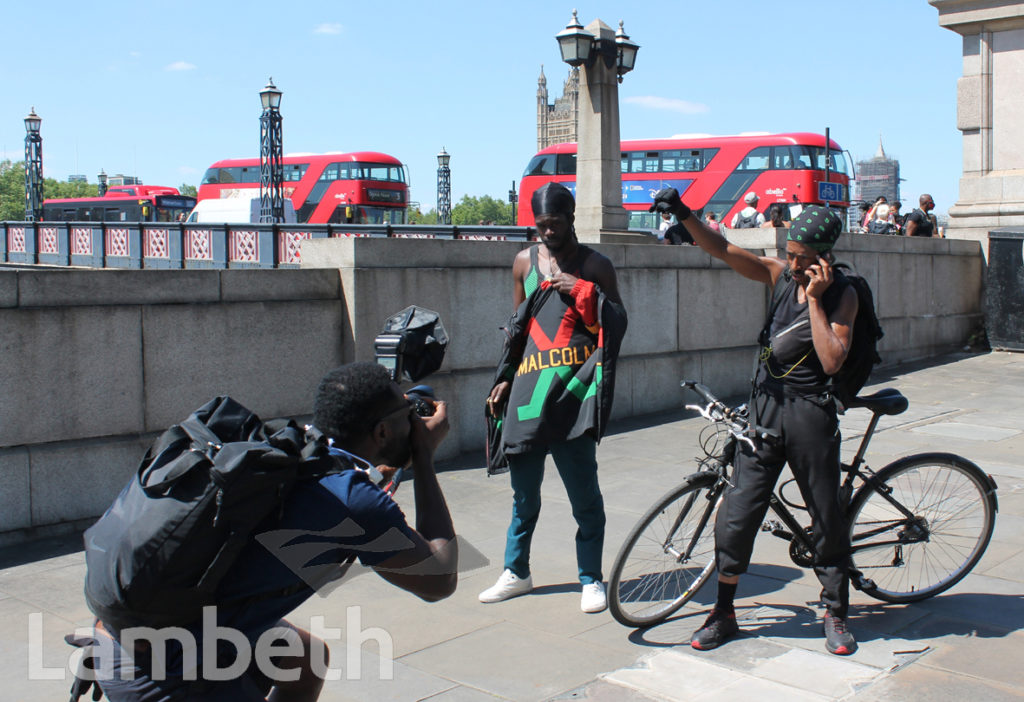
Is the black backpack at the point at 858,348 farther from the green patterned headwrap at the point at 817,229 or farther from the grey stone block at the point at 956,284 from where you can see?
the grey stone block at the point at 956,284

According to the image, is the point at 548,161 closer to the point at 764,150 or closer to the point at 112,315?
the point at 764,150

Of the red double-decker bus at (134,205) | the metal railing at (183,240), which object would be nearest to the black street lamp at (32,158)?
the red double-decker bus at (134,205)

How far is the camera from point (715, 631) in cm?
403

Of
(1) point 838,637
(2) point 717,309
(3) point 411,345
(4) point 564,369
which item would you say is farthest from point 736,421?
(2) point 717,309

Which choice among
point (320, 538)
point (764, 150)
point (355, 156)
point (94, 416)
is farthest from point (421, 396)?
point (355, 156)

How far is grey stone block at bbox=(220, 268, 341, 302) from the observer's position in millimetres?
6301

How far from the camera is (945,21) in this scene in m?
14.3

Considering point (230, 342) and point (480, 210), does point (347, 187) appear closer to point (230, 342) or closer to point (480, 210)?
point (230, 342)

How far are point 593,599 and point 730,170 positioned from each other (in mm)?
24371

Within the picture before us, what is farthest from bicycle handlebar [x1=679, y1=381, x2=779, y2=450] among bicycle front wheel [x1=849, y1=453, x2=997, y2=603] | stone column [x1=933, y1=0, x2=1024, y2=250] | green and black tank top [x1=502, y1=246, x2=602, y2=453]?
stone column [x1=933, y1=0, x2=1024, y2=250]

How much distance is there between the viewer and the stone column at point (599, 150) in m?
12.5

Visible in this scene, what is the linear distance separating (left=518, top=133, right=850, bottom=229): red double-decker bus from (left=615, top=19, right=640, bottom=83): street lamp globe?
12275mm

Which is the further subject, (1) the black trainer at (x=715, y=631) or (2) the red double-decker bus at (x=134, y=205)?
(2) the red double-decker bus at (x=134, y=205)

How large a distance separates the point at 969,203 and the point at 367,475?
14.1 metres
